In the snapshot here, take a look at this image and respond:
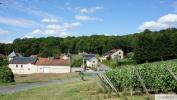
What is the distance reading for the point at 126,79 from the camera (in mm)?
30078

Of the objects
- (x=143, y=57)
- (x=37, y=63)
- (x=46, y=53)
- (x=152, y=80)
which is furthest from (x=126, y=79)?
(x=46, y=53)

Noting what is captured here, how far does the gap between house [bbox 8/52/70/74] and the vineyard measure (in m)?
78.0

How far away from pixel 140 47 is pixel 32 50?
106 m

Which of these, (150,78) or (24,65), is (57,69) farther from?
(150,78)

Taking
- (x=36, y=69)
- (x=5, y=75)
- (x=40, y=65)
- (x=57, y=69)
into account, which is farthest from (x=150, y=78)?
(x=36, y=69)

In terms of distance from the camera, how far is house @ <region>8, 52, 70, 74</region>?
358 ft

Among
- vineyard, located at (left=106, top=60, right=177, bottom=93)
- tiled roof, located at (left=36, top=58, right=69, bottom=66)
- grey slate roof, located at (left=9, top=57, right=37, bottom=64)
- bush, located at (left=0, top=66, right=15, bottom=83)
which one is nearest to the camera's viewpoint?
vineyard, located at (left=106, top=60, right=177, bottom=93)

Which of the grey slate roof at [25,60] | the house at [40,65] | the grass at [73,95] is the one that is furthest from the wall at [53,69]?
the grass at [73,95]

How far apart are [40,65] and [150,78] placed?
285 feet

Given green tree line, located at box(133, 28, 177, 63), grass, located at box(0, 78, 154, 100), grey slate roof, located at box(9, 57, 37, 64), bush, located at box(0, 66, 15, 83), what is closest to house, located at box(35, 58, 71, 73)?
grey slate roof, located at box(9, 57, 37, 64)

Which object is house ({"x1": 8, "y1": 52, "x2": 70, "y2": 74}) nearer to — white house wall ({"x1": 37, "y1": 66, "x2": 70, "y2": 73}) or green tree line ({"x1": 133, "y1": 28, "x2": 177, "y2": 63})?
white house wall ({"x1": 37, "y1": 66, "x2": 70, "y2": 73})

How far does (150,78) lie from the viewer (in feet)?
90.8

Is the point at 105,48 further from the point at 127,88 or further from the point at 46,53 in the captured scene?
the point at 127,88

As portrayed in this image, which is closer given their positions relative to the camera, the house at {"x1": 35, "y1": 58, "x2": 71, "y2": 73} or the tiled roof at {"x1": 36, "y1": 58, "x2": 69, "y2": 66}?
the house at {"x1": 35, "y1": 58, "x2": 71, "y2": 73}
